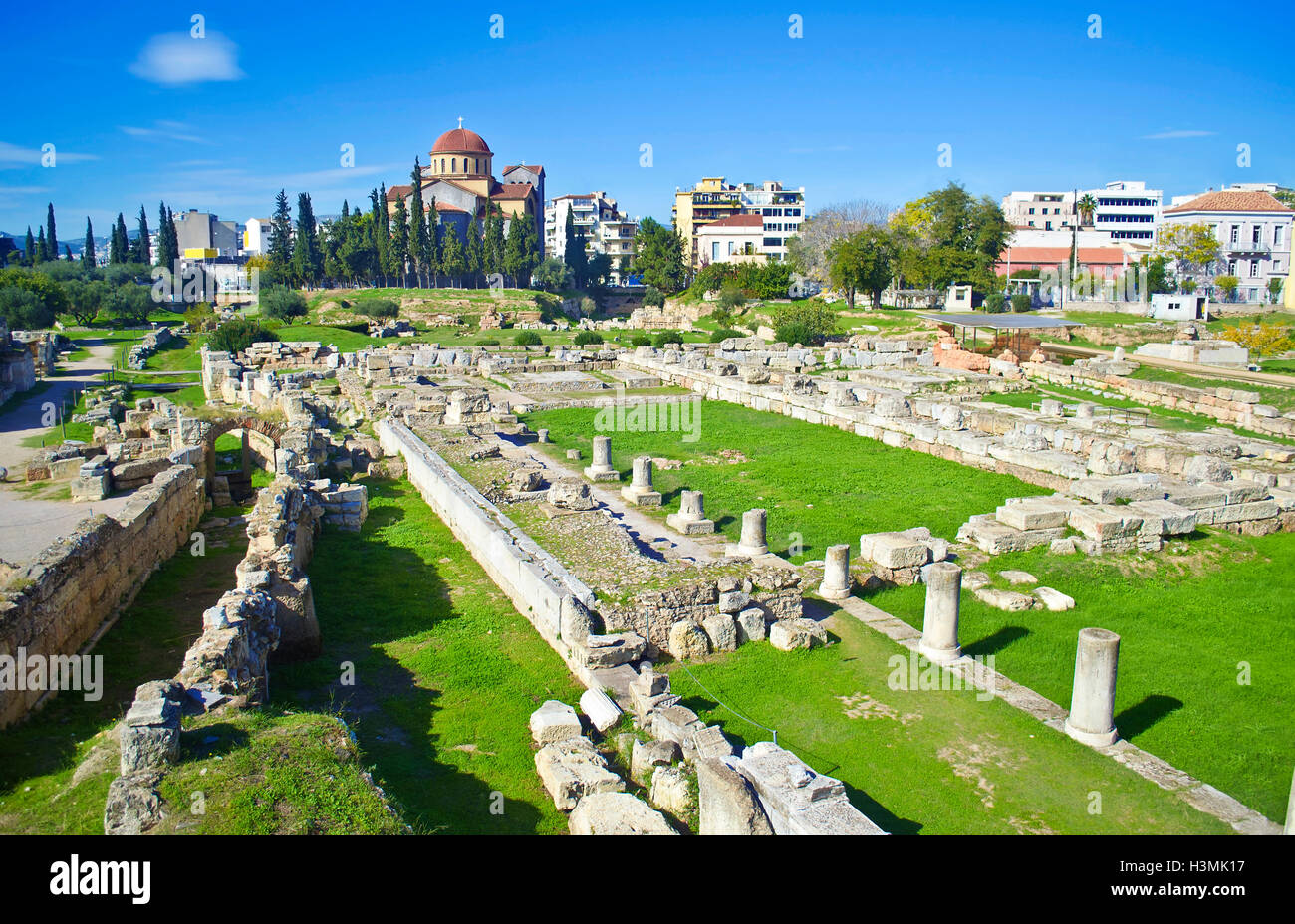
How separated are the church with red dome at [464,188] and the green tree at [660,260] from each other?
459 inches

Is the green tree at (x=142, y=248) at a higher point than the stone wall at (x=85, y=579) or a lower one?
higher

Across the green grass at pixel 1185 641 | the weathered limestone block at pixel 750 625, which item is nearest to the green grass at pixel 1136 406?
the green grass at pixel 1185 641

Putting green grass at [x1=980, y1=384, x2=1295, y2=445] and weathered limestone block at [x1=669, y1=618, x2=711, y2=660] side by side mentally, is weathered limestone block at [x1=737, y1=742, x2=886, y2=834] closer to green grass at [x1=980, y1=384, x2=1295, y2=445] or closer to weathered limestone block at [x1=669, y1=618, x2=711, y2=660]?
weathered limestone block at [x1=669, y1=618, x2=711, y2=660]

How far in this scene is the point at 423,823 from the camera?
20.6 ft

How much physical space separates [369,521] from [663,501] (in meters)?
4.95

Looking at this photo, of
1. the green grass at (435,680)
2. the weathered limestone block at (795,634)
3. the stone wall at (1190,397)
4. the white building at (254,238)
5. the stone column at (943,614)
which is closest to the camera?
the green grass at (435,680)

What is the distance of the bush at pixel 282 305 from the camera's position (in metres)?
56.7

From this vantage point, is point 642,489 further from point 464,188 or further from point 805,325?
point 464,188

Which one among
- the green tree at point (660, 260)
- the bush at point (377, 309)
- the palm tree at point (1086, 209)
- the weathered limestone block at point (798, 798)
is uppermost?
the palm tree at point (1086, 209)

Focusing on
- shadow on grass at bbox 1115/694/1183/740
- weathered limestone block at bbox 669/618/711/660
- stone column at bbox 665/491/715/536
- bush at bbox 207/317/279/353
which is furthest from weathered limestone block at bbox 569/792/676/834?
bush at bbox 207/317/279/353

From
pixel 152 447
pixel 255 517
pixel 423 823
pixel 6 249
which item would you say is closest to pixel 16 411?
pixel 152 447

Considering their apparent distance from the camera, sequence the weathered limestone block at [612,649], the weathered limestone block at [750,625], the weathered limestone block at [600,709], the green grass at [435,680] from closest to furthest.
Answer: the green grass at [435,680] < the weathered limestone block at [600,709] < the weathered limestone block at [612,649] < the weathered limestone block at [750,625]

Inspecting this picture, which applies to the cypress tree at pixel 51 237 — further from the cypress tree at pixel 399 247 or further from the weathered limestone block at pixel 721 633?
the weathered limestone block at pixel 721 633

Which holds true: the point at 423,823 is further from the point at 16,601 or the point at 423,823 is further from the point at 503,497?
the point at 503,497
